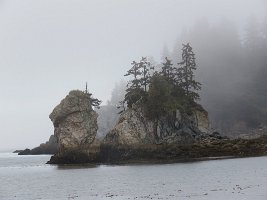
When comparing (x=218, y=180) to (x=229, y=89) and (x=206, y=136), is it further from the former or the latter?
(x=229, y=89)

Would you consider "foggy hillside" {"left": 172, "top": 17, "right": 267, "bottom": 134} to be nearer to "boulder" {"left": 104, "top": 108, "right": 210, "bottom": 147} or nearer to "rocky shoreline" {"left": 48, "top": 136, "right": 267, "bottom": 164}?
"boulder" {"left": 104, "top": 108, "right": 210, "bottom": 147}

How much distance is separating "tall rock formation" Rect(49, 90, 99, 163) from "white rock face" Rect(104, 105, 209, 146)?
14.7 feet

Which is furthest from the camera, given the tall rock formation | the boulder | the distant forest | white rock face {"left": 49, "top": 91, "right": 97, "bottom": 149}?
the distant forest

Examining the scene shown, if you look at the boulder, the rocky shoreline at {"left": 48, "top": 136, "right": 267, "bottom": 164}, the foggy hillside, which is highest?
the foggy hillside

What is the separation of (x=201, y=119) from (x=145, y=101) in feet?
52.9

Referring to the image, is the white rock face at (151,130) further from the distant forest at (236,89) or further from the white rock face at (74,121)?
the distant forest at (236,89)

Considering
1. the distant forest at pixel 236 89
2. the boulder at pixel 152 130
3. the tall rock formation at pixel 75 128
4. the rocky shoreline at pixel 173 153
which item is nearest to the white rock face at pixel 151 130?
the boulder at pixel 152 130

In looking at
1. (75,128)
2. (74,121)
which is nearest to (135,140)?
(75,128)

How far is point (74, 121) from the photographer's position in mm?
101375

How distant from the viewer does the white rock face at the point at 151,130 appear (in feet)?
327

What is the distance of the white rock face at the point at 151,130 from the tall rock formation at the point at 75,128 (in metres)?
4.47

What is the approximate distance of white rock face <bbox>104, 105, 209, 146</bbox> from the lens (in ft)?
327

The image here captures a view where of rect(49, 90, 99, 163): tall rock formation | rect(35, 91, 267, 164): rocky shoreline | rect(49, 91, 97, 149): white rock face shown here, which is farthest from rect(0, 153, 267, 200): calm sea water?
rect(49, 91, 97, 149): white rock face

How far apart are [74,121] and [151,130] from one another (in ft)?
58.7
